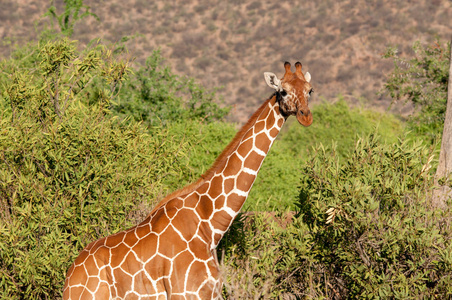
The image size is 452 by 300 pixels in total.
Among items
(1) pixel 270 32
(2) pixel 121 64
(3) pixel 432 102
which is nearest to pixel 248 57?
(1) pixel 270 32

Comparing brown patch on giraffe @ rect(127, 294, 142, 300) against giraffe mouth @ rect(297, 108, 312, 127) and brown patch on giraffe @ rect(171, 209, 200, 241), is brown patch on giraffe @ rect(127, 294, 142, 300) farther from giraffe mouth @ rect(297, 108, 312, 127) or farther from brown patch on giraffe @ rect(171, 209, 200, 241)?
giraffe mouth @ rect(297, 108, 312, 127)

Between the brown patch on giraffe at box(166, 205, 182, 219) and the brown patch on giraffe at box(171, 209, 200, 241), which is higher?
the brown patch on giraffe at box(166, 205, 182, 219)

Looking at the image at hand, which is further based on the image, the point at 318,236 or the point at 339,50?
the point at 339,50

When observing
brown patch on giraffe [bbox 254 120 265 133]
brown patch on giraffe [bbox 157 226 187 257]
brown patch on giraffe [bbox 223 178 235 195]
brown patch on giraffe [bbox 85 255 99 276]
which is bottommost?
brown patch on giraffe [bbox 85 255 99 276]

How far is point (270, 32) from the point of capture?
46.3 metres

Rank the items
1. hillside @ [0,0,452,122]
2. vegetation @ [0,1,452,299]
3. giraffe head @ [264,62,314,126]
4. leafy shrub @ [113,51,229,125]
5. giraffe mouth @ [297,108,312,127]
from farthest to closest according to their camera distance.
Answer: hillside @ [0,0,452,122] < leafy shrub @ [113,51,229,125] < vegetation @ [0,1,452,299] < giraffe head @ [264,62,314,126] < giraffe mouth @ [297,108,312,127]

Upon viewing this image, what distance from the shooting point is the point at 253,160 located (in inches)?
307

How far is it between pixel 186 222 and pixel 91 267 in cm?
137

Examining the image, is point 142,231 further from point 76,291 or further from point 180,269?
point 76,291

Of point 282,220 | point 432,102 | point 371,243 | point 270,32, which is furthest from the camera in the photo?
point 270,32

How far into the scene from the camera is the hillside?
137ft

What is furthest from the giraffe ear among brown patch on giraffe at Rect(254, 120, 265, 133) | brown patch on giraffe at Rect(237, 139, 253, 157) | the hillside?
the hillside

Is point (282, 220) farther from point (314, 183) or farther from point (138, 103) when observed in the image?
point (138, 103)

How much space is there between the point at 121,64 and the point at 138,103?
11.1 m
